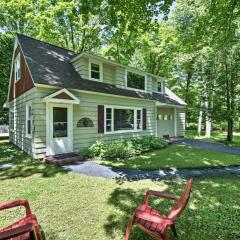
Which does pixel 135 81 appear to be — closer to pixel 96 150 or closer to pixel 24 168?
pixel 96 150

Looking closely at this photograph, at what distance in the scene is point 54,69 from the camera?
33.4 ft

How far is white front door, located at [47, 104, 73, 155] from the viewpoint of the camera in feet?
29.5

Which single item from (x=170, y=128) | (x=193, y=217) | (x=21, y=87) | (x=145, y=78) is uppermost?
(x=145, y=78)

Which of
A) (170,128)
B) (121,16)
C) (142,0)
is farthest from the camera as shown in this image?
(170,128)

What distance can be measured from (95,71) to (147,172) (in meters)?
7.03

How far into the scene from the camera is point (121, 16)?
728cm

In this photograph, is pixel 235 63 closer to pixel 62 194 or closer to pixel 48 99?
pixel 48 99

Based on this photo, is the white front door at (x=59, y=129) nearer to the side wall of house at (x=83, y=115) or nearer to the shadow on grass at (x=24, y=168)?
the side wall of house at (x=83, y=115)

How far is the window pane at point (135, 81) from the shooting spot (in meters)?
14.0

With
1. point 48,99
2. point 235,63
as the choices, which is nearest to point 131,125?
point 48,99

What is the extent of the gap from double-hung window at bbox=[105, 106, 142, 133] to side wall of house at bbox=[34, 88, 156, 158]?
0.30 meters

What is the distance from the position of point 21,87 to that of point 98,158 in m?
5.90

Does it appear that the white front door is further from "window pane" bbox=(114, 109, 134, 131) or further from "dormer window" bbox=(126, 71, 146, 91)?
"dormer window" bbox=(126, 71, 146, 91)

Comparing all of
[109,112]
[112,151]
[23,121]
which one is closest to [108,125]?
[109,112]
